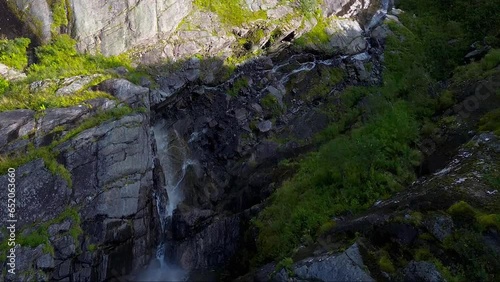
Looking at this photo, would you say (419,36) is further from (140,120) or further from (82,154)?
(82,154)

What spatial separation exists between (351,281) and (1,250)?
9.41 metres

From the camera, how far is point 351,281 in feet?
29.7

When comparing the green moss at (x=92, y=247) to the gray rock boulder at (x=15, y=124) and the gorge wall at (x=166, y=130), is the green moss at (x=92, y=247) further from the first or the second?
the gray rock boulder at (x=15, y=124)

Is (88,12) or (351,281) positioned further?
(88,12)

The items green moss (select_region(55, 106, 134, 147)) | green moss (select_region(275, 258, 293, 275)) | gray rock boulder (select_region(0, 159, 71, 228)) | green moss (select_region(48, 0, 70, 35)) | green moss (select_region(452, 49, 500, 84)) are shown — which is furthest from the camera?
green moss (select_region(452, 49, 500, 84))

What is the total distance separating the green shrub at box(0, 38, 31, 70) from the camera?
15477 mm

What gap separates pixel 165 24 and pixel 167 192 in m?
7.59

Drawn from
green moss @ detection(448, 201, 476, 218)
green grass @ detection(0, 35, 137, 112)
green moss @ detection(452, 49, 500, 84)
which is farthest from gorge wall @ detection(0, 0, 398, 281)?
green moss @ detection(448, 201, 476, 218)

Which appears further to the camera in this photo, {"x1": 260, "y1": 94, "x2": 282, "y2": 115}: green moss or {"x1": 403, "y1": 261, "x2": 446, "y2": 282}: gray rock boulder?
{"x1": 260, "y1": 94, "x2": 282, "y2": 115}: green moss

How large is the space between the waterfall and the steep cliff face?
3.63 meters

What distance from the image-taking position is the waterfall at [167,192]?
14.2m

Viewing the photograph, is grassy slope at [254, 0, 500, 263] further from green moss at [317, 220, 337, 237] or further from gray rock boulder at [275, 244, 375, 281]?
gray rock boulder at [275, 244, 375, 281]

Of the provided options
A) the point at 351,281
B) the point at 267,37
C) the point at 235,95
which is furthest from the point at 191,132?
the point at 351,281

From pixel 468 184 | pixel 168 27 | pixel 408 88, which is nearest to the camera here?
pixel 468 184
